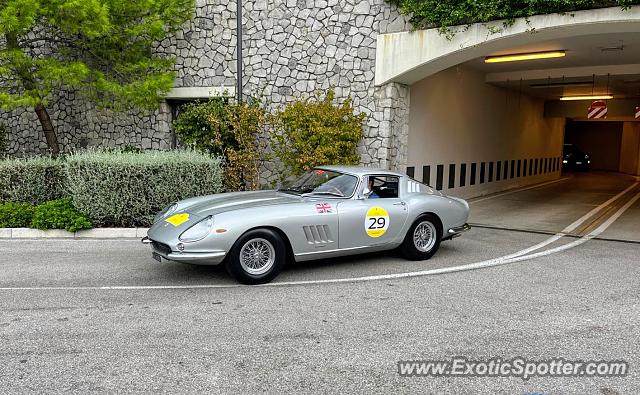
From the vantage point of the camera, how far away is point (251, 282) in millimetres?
6012

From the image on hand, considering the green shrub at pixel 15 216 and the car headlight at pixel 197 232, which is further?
the green shrub at pixel 15 216

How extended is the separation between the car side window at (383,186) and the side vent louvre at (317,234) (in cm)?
88

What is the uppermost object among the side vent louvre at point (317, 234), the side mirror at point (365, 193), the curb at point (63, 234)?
the side mirror at point (365, 193)

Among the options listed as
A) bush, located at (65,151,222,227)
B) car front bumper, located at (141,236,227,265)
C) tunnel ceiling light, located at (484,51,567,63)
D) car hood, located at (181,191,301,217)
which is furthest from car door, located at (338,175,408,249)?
tunnel ceiling light, located at (484,51,567,63)

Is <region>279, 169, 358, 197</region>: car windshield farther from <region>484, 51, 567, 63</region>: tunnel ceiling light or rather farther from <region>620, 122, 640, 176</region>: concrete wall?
<region>620, 122, 640, 176</region>: concrete wall

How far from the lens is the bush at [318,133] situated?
10.9m

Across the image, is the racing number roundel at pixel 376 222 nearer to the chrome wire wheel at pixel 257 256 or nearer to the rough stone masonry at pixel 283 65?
the chrome wire wheel at pixel 257 256

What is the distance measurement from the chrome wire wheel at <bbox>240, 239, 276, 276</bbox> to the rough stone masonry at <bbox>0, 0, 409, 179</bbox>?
229 inches

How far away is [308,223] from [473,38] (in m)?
6.14

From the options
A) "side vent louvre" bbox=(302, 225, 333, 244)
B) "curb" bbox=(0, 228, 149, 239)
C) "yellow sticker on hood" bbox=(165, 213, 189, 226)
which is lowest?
"curb" bbox=(0, 228, 149, 239)

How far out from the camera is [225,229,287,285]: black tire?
5.88 m

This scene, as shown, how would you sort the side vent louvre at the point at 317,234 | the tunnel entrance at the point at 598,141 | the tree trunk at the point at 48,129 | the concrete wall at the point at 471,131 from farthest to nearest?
the tunnel entrance at the point at 598,141 < the concrete wall at the point at 471,131 < the tree trunk at the point at 48,129 < the side vent louvre at the point at 317,234

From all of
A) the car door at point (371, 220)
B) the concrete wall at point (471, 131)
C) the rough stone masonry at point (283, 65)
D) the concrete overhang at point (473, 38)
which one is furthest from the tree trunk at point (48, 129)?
the car door at point (371, 220)

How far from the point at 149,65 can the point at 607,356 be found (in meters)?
11.3
